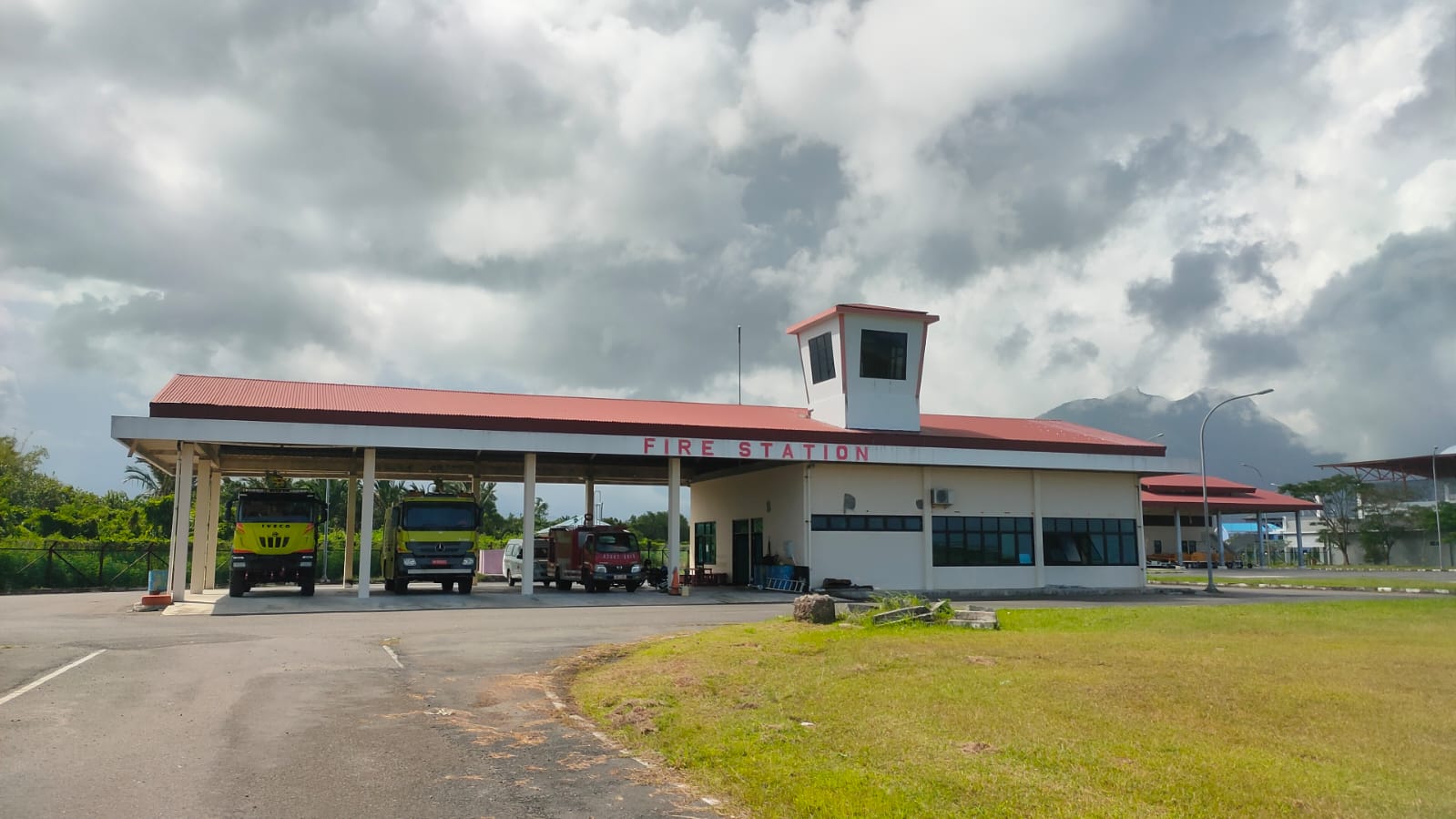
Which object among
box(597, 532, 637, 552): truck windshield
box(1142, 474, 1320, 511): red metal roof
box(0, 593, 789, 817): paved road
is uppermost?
box(1142, 474, 1320, 511): red metal roof

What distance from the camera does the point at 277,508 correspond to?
93.3 feet

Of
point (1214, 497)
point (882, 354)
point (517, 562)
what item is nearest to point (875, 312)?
point (882, 354)

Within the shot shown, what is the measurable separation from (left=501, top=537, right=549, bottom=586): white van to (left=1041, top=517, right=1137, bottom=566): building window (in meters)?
17.9

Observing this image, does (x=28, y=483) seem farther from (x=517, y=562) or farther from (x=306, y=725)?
(x=306, y=725)

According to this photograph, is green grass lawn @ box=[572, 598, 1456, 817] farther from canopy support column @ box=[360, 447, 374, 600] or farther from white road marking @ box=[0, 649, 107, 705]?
canopy support column @ box=[360, 447, 374, 600]

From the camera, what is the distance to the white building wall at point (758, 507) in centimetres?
Result: 3394

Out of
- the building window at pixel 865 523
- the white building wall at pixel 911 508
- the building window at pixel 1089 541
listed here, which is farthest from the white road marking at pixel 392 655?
the building window at pixel 1089 541

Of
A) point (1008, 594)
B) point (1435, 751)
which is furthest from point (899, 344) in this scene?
point (1435, 751)

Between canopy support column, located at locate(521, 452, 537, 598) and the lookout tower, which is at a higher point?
the lookout tower

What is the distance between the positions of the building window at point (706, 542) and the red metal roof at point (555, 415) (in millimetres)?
5540

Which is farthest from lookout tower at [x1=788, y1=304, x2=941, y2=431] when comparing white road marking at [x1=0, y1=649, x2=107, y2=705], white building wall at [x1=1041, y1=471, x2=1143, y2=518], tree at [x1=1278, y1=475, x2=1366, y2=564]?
tree at [x1=1278, y1=475, x2=1366, y2=564]

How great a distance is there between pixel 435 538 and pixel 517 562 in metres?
11.1

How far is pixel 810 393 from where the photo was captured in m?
38.6

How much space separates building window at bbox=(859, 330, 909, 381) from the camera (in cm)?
3591
